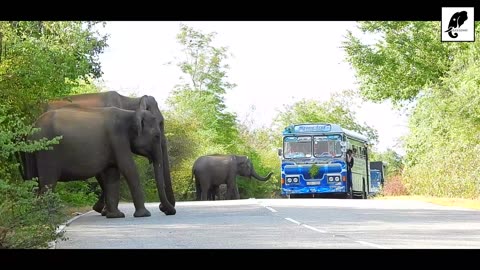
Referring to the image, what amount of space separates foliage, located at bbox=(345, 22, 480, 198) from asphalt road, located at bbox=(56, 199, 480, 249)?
8887 mm

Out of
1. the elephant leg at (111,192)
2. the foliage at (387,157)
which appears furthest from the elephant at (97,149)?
the foliage at (387,157)

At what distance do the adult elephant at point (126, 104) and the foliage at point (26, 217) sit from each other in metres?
8.78

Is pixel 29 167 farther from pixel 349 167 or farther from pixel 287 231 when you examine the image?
pixel 349 167

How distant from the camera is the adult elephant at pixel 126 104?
76.4 ft

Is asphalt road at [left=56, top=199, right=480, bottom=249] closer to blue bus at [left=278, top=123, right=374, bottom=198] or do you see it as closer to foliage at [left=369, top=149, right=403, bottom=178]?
blue bus at [left=278, top=123, right=374, bottom=198]

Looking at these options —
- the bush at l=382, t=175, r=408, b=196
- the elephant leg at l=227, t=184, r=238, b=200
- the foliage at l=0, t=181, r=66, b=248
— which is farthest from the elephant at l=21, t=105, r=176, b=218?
the elephant leg at l=227, t=184, r=238, b=200

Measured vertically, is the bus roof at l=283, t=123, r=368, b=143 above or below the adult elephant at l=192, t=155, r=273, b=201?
above

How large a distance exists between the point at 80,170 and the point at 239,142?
1817 inches

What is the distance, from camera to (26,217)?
13633 millimetres

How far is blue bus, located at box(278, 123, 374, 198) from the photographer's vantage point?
1521 inches

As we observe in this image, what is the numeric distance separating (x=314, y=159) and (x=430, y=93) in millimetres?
5944

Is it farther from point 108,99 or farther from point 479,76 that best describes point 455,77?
point 108,99
